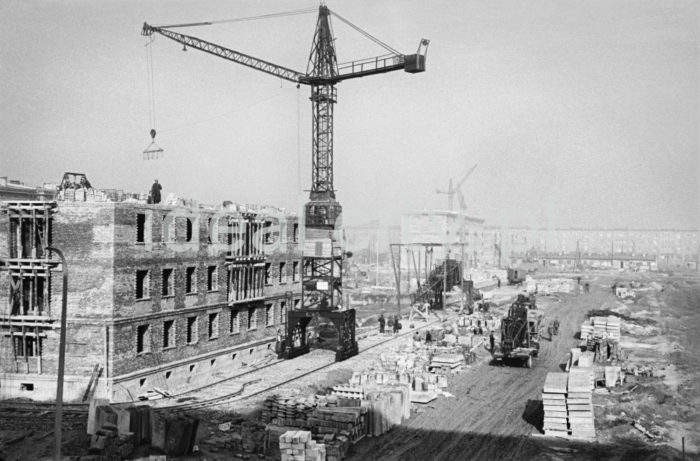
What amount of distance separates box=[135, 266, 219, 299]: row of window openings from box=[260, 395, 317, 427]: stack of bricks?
25.7 ft

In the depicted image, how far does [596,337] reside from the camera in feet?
→ 124

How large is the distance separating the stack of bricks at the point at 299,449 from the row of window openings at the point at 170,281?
38.1ft

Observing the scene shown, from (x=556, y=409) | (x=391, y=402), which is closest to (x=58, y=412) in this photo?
(x=391, y=402)

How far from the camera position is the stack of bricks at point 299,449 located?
17.6 metres

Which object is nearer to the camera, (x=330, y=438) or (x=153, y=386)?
(x=330, y=438)

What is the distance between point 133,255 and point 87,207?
8.45 feet

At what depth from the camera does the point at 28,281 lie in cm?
2552

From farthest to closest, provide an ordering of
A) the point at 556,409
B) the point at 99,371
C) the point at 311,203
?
the point at 311,203 → the point at 99,371 → the point at 556,409

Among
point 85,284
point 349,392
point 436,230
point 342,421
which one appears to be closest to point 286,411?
point 342,421

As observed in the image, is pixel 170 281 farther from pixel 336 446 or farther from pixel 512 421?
pixel 512 421

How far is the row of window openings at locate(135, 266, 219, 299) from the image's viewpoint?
26.8 m

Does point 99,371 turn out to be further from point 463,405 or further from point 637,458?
point 637,458

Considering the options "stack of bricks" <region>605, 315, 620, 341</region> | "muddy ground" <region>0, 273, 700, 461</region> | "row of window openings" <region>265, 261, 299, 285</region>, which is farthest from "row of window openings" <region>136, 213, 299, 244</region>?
"stack of bricks" <region>605, 315, 620, 341</region>

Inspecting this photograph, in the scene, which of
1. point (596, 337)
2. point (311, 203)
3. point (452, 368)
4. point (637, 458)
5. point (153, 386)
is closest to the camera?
point (637, 458)
